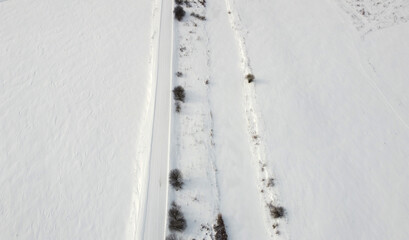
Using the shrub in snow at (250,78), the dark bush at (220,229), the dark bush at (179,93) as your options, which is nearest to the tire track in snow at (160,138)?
the dark bush at (179,93)

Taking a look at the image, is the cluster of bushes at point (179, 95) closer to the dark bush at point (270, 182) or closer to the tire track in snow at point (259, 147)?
the tire track in snow at point (259, 147)

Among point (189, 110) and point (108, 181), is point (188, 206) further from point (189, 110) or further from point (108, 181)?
point (189, 110)

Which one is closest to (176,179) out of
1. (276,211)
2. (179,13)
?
(276,211)

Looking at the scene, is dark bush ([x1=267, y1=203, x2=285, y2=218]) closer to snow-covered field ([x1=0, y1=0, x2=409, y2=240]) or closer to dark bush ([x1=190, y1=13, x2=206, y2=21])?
snow-covered field ([x1=0, y1=0, x2=409, y2=240])

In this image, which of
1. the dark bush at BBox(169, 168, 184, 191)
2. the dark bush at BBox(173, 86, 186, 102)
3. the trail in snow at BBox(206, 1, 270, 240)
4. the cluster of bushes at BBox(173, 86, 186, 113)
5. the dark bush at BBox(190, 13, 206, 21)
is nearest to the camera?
the trail in snow at BBox(206, 1, 270, 240)

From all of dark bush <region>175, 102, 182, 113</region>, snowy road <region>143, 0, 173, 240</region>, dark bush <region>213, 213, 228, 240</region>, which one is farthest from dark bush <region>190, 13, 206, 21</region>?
dark bush <region>213, 213, 228, 240</region>

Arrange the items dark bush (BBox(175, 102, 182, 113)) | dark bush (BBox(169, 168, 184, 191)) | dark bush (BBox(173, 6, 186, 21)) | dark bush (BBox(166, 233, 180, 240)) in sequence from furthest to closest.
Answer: dark bush (BBox(173, 6, 186, 21))
dark bush (BBox(175, 102, 182, 113))
dark bush (BBox(169, 168, 184, 191))
dark bush (BBox(166, 233, 180, 240))
